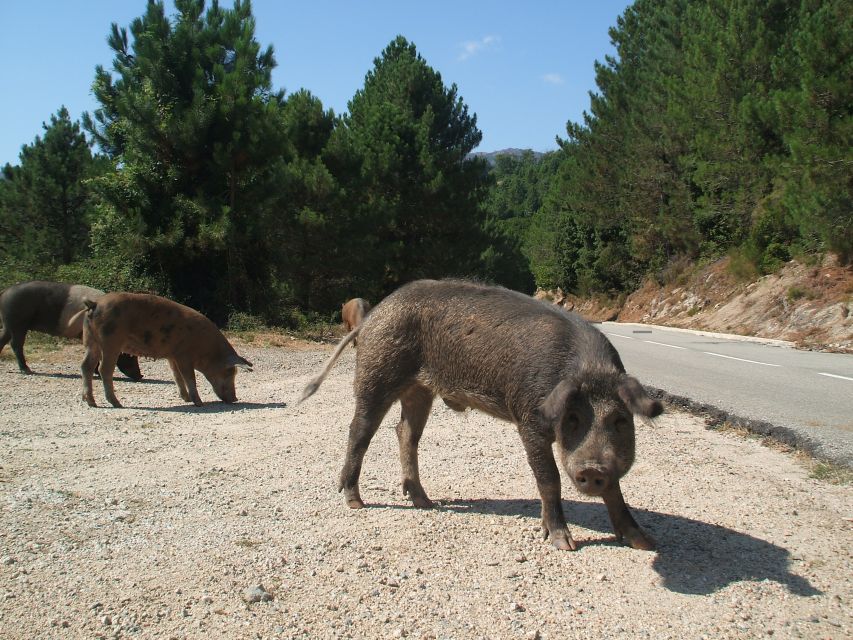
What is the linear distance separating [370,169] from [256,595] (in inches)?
950

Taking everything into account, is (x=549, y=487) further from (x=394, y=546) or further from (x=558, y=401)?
(x=394, y=546)

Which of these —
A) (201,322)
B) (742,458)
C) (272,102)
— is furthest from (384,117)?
(742,458)

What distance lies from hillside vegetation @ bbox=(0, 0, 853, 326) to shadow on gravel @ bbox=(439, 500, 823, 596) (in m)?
15.1

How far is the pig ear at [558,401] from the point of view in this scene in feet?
13.4

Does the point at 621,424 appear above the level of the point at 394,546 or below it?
above

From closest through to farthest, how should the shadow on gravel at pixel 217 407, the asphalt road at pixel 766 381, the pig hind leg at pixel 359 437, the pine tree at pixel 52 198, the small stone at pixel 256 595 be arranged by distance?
1. the small stone at pixel 256 595
2. the pig hind leg at pixel 359 437
3. the asphalt road at pixel 766 381
4. the shadow on gravel at pixel 217 407
5. the pine tree at pixel 52 198

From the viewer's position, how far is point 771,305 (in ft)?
76.6

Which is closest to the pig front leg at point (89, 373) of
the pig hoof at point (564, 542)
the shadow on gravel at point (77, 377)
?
the shadow on gravel at point (77, 377)

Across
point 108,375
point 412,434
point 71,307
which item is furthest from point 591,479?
point 71,307

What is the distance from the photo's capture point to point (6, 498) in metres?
5.20

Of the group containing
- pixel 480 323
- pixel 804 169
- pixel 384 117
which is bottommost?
pixel 480 323

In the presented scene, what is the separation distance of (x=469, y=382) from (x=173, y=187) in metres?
16.8

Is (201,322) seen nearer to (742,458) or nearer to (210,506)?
(210,506)

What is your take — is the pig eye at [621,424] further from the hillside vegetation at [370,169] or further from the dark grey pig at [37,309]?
the hillside vegetation at [370,169]
